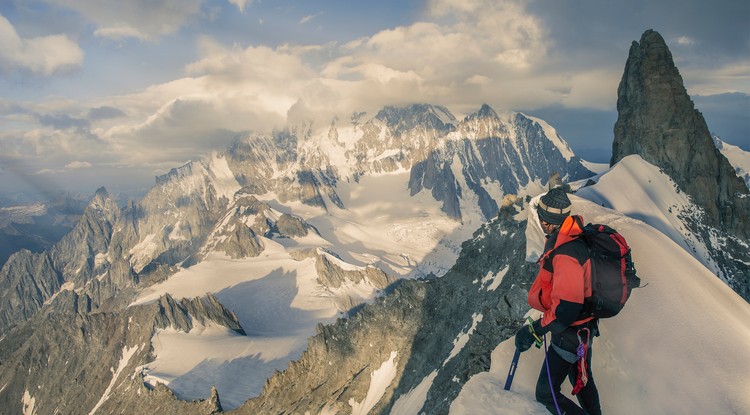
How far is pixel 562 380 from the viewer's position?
9109 mm

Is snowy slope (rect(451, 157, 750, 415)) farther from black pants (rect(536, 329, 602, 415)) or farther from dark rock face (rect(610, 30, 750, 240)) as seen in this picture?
dark rock face (rect(610, 30, 750, 240))

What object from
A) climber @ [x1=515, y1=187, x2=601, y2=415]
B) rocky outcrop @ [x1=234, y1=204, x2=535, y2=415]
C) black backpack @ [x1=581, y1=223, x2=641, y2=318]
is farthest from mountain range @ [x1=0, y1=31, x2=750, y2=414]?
black backpack @ [x1=581, y1=223, x2=641, y2=318]

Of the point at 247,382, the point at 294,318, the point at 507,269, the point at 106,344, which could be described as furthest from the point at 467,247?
the point at 294,318

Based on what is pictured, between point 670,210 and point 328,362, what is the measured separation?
48.1 metres

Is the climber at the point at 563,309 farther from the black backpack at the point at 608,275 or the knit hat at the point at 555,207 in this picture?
the black backpack at the point at 608,275

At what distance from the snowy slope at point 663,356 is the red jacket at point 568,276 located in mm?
2558

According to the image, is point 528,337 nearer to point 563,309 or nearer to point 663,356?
point 563,309

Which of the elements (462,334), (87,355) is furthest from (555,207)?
(87,355)

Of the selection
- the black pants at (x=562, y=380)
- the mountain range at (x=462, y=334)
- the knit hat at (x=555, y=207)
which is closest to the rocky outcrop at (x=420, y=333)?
the mountain range at (x=462, y=334)

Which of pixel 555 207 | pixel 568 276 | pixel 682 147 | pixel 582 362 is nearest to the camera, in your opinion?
pixel 568 276

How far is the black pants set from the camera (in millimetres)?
8945

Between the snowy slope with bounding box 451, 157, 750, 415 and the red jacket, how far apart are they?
8.39 ft

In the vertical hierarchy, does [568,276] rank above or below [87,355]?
above

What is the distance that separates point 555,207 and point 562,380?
3767 mm
